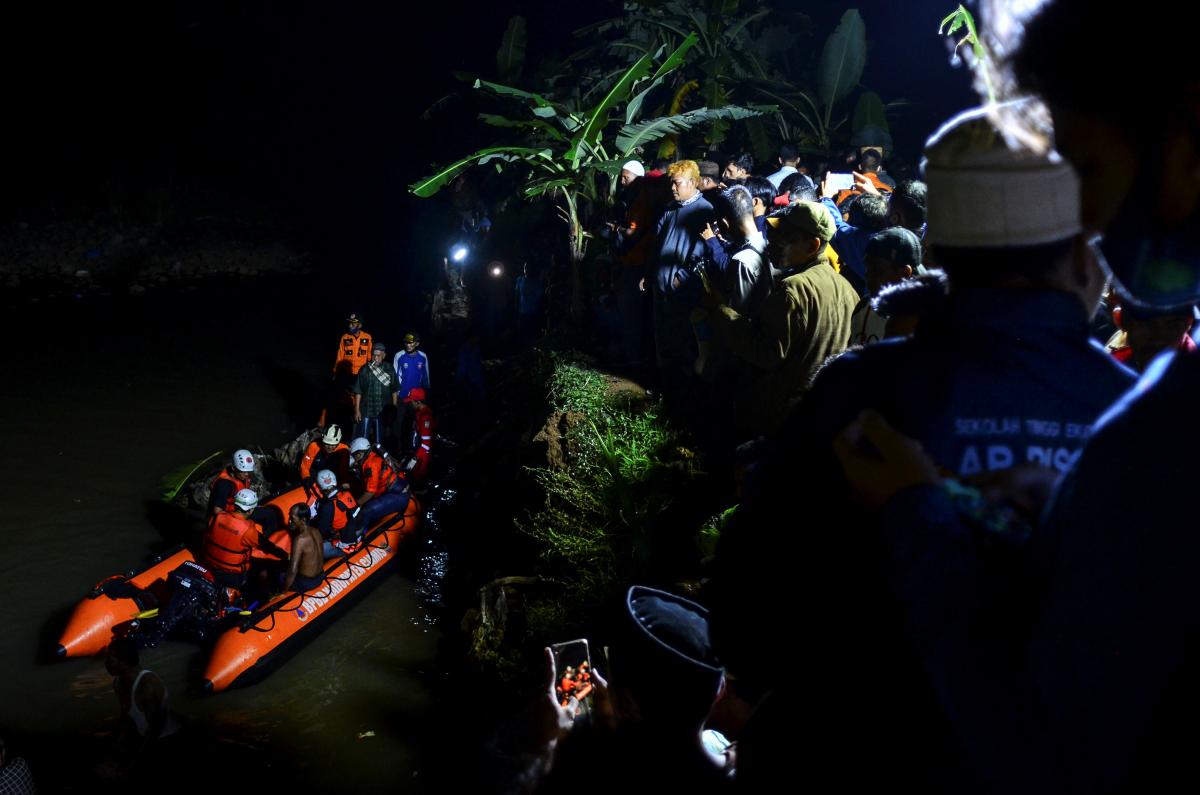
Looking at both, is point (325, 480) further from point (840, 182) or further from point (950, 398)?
point (950, 398)

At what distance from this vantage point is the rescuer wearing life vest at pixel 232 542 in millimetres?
8016

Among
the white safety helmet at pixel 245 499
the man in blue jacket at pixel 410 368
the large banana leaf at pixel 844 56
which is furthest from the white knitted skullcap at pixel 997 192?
the large banana leaf at pixel 844 56

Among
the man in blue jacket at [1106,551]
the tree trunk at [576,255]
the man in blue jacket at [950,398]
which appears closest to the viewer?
the man in blue jacket at [1106,551]

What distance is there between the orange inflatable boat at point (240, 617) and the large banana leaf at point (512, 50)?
7.12 meters

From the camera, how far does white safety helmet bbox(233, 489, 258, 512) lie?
811 cm

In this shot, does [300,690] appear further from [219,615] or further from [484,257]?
[484,257]

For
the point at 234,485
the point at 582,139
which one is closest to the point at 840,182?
the point at 582,139

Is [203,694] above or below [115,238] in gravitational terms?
below

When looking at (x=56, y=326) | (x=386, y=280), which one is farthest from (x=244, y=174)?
(x=56, y=326)

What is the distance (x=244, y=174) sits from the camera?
31.0 meters

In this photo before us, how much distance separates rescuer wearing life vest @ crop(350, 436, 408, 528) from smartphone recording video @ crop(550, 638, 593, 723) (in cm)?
619

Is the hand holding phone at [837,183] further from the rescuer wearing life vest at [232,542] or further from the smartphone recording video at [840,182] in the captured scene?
the rescuer wearing life vest at [232,542]

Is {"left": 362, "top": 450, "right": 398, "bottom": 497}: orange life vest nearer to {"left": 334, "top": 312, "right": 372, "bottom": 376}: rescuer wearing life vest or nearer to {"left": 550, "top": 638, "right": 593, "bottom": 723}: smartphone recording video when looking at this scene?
{"left": 334, "top": 312, "right": 372, "bottom": 376}: rescuer wearing life vest

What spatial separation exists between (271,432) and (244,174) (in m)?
21.8
